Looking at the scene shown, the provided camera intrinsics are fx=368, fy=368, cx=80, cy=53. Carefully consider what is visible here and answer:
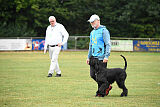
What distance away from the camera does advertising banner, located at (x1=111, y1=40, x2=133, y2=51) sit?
122 feet

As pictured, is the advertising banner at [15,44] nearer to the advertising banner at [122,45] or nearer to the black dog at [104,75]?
the advertising banner at [122,45]

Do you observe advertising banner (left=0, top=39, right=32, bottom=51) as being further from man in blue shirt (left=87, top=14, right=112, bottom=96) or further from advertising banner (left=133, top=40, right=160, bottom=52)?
man in blue shirt (left=87, top=14, right=112, bottom=96)

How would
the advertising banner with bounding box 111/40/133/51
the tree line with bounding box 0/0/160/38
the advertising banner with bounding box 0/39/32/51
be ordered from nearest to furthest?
the advertising banner with bounding box 0/39/32/51
the advertising banner with bounding box 111/40/133/51
the tree line with bounding box 0/0/160/38

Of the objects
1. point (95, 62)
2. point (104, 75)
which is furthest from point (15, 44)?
point (104, 75)

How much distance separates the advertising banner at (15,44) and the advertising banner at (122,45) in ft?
28.0

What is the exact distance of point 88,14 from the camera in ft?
169

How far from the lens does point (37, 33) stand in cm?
4975

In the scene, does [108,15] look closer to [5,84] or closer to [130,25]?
[130,25]

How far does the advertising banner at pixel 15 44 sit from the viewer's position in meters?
36.4

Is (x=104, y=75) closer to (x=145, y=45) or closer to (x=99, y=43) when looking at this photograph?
(x=99, y=43)

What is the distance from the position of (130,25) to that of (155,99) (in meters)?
41.7

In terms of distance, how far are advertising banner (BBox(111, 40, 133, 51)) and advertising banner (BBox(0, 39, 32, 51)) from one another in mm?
8519

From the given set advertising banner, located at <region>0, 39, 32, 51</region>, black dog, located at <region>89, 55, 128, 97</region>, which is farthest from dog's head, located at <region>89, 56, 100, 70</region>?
advertising banner, located at <region>0, 39, 32, 51</region>

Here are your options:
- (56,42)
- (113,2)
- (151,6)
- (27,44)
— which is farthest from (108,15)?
(56,42)
